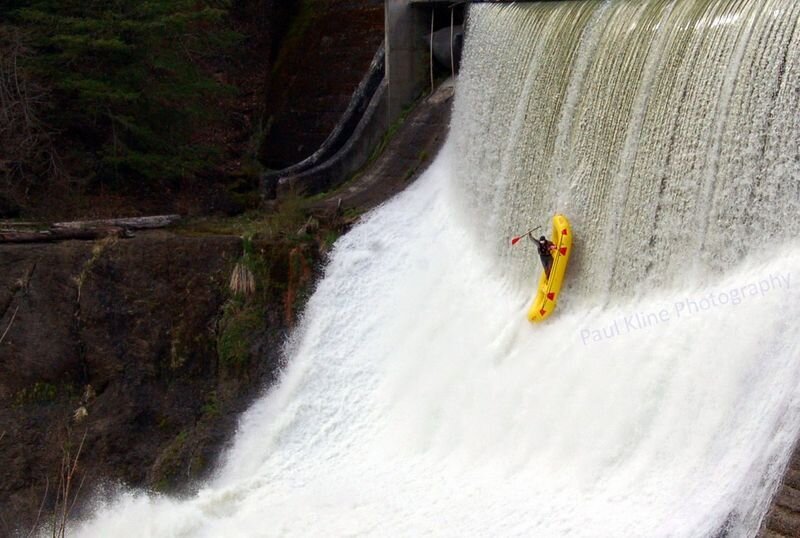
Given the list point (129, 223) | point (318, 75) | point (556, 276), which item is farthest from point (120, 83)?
point (556, 276)

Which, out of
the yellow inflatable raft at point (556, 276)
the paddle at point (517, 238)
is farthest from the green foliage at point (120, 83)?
the yellow inflatable raft at point (556, 276)

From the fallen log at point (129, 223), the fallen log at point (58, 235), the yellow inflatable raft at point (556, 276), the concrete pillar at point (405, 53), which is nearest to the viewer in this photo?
the yellow inflatable raft at point (556, 276)

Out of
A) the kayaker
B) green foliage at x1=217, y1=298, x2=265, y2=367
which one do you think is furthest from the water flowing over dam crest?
green foliage at x1=217, y1=298, x2=265, y2=367

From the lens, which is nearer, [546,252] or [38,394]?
[546,252]

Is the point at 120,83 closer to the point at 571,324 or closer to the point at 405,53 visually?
the point at 405,53

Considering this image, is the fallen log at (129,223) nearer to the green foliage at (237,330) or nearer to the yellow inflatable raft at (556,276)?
the green foliage at (237,330)

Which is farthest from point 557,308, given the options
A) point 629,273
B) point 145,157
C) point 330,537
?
point 145,157

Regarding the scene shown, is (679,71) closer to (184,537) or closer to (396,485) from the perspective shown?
(396,485)
